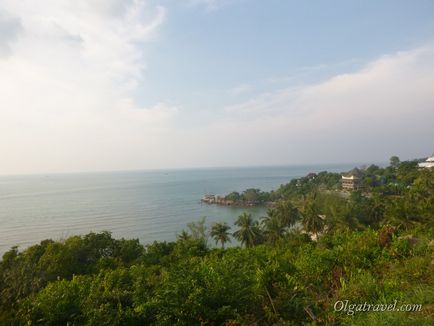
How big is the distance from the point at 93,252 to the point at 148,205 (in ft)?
178

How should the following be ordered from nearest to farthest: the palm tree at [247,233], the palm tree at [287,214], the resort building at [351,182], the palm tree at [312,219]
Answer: the palm tree at [312,219] < the palm tree at [247,233] < the palm tree at [287,214] < the resort building at [351,182]

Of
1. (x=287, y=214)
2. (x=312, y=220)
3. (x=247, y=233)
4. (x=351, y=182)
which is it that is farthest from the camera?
(x=351, y=182)

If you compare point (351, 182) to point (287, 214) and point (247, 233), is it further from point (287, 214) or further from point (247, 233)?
point (247, 233)

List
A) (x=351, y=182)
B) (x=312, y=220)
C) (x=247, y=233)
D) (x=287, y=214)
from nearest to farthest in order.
A: (x=312, y=220) → (x=247, y=233) → (x=287, y=214) → (x=351, y=182)

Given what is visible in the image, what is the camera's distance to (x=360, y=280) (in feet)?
19.6

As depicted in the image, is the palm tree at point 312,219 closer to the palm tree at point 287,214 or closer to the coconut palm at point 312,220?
the coconut palm at point 312,220

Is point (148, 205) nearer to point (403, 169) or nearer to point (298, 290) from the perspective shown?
point (403, 169)

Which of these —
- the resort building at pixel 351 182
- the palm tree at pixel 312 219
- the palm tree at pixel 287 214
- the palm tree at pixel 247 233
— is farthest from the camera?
the resort building at pixel 351 182

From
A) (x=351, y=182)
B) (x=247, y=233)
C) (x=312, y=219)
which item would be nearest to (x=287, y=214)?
(x=312, y=219)

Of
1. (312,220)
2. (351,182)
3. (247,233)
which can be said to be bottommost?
(247,233)

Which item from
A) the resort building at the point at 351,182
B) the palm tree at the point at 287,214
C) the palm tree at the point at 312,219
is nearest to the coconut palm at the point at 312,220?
the palm tree at the point at 312,219

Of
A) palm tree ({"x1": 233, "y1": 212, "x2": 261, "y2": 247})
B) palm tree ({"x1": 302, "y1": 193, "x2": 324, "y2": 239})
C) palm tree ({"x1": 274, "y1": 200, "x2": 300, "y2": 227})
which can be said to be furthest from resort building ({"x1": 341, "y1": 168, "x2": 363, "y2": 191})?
palm tree ({"x1": 233, "y1": 212, "x2": 261, "y2": 247})

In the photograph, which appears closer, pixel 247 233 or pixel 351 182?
pixel 247 233

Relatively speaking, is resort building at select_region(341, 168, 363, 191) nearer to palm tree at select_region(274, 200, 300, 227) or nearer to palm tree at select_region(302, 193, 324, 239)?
palm tree at select_region(274, 200, 300, 227)
